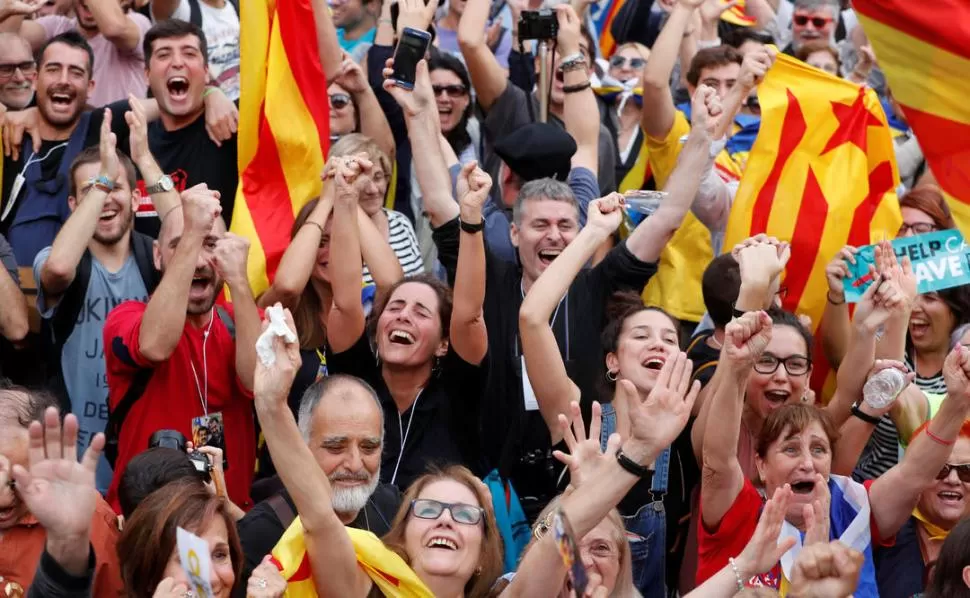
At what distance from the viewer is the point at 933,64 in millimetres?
5492

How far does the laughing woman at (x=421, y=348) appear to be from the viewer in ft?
19.9

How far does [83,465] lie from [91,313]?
7.65ft

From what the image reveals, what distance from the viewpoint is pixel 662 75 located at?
25.7 ft

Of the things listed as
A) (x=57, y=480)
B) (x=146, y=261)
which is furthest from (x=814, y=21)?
(x=57, y=480)

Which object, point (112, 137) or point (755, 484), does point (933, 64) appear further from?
point (112, 137)

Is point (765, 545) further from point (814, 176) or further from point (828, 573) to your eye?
point (814, 176)

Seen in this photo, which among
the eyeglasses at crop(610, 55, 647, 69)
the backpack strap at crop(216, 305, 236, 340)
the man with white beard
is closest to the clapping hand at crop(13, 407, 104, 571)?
the man with white beard

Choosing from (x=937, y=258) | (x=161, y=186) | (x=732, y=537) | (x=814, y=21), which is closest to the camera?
(x=732, y=537)

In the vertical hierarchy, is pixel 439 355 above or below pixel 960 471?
above

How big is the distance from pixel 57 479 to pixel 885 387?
9.80ft

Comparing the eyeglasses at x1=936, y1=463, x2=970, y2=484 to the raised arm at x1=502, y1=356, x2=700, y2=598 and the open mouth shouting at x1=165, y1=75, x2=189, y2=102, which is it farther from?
the open mouth shouting at x1=165, y1=75, x2=189, y2=102

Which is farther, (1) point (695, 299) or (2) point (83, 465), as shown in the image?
(1) point (695, 299)

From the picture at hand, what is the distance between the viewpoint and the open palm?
425 centimetres

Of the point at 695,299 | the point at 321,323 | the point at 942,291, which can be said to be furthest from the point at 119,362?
the point at 942,291
